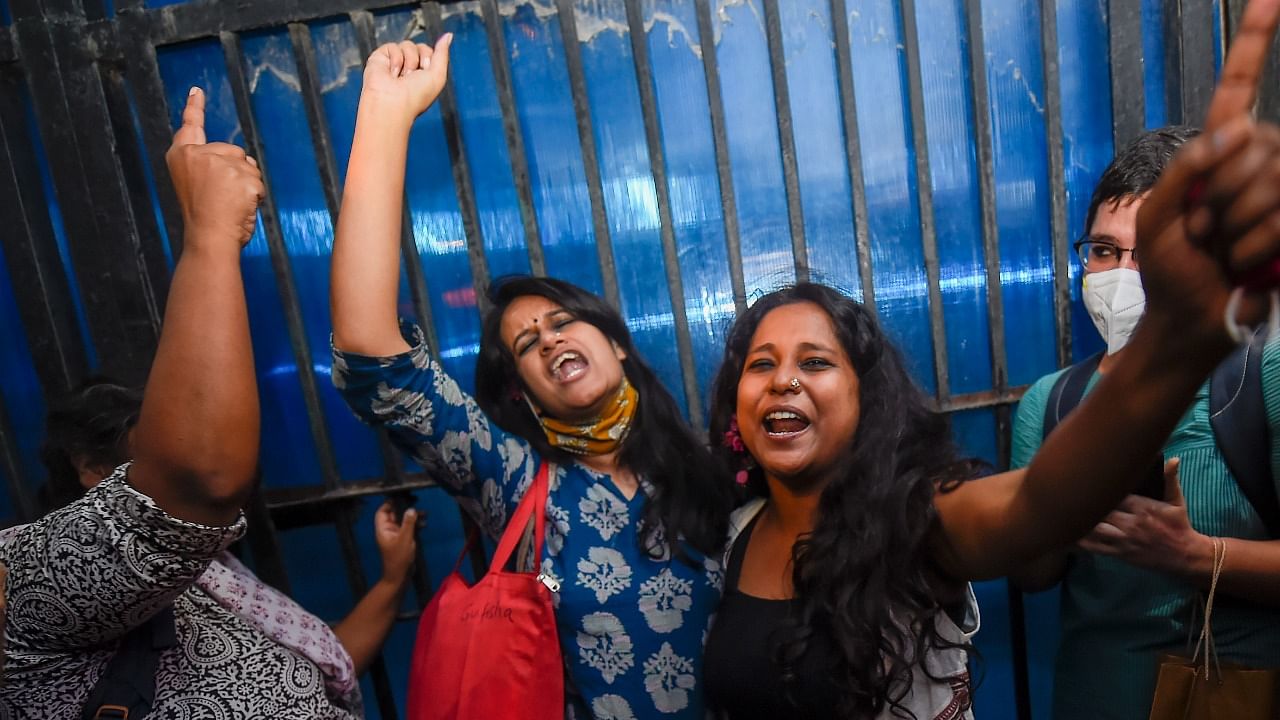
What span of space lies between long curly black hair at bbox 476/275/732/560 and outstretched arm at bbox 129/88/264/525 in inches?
34.7

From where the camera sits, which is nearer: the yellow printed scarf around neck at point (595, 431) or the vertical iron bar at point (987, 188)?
the yellow printed scarf around neck at point (595, 431)

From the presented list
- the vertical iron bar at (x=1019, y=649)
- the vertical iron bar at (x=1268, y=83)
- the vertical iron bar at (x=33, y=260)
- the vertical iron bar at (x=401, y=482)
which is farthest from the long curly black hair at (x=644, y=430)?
the vertical iron bar at (x=1268, y=83)

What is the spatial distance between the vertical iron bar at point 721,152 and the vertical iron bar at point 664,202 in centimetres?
16

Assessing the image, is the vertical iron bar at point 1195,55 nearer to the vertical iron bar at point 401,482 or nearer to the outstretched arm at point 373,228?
the outstretched arm at point 373,228

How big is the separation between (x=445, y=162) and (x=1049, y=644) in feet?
8.05

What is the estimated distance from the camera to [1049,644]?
2.49 metres

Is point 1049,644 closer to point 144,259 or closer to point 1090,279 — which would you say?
point 1090,279

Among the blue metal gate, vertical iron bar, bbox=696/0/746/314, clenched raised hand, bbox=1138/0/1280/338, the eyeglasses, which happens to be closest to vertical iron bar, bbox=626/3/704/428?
the blue metal gate

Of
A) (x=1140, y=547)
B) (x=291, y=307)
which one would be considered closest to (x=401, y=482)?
(x=291, y=307)

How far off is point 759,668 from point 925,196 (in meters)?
1.43

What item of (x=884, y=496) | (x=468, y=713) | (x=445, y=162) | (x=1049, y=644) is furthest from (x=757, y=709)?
(x=445, y=162)

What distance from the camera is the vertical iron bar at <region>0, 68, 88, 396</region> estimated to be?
225cm

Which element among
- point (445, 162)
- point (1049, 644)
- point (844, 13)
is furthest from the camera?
point (1049, 644)

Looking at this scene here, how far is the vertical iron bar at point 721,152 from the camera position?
7.09 ft
